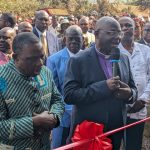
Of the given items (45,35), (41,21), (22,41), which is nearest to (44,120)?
(22,41)

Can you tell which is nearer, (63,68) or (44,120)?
(44,120)

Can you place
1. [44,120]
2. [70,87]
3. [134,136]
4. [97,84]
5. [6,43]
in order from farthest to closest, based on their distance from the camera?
[6,43] → [134,136] → [70,87] → [97,84] → [44,120]

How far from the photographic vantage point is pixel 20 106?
291cm

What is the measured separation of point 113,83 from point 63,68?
4.85 feet

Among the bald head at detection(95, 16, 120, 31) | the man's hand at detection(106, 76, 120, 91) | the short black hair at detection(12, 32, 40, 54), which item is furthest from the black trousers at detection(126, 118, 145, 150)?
the short black hair at detection(12, 32, 40, 54)

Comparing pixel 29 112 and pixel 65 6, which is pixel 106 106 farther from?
pixel 65 6

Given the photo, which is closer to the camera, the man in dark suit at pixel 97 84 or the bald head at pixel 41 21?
the man in dark suit at pixel 97 84

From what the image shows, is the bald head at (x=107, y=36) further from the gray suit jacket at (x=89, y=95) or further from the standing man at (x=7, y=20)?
the standing man at (x=7, y=20)

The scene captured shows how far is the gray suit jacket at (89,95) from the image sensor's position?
3.73 m

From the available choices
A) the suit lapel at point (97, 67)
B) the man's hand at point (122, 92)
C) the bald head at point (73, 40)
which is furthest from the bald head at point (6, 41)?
the man's hand at point (122, 92)

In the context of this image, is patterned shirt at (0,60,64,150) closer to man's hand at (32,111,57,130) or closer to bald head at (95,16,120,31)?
man's hand at (32,111,57,130)

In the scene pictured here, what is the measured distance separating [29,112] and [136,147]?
7.63ft

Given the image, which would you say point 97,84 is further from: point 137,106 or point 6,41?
point 6,41

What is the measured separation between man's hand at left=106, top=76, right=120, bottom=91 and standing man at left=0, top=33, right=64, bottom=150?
701mm
